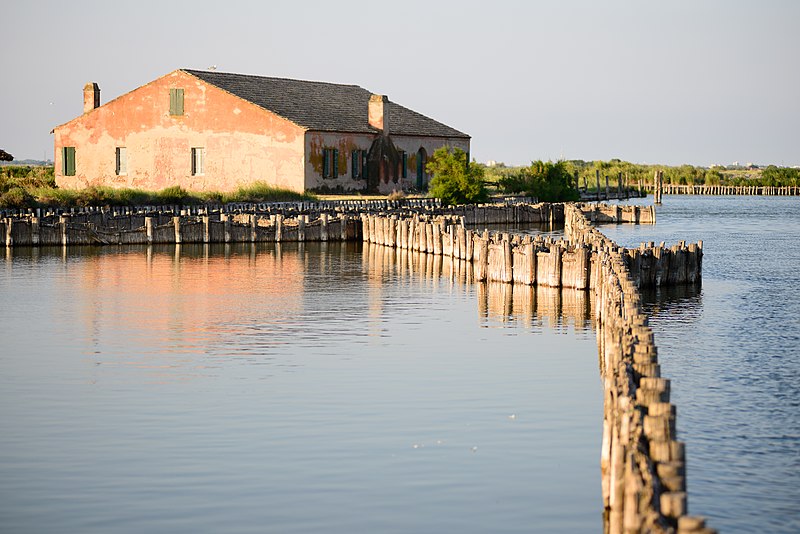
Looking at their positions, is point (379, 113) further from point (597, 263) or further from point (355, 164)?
point (597, 263)

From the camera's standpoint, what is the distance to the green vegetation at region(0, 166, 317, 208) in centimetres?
4784

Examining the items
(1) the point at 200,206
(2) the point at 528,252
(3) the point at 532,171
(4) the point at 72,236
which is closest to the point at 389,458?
(2) the point at 528,252

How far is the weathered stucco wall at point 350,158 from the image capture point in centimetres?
5759

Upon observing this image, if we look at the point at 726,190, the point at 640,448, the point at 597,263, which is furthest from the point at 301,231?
the point at 726,190

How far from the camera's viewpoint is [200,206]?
51.7 metres

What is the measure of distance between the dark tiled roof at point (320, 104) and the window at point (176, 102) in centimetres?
110

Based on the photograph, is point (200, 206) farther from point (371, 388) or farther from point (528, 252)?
point (371, 388)

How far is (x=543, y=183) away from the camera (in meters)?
73.9

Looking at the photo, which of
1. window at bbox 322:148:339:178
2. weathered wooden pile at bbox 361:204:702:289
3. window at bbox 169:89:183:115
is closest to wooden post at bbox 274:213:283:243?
weathered wooden pile at bbox 361:204:702:289

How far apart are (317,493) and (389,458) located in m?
1.43

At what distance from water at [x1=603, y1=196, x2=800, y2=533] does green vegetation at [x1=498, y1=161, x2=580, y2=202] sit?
32320 millimetres

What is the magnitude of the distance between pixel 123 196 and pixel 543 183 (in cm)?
2947

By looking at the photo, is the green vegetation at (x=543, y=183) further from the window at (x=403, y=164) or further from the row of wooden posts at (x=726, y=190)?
the row of wooden posts at (x=726, y=190)

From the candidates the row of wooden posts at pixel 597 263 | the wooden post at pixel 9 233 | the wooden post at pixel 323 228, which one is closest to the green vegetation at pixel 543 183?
the row of wooden posts at pixel 597 263
